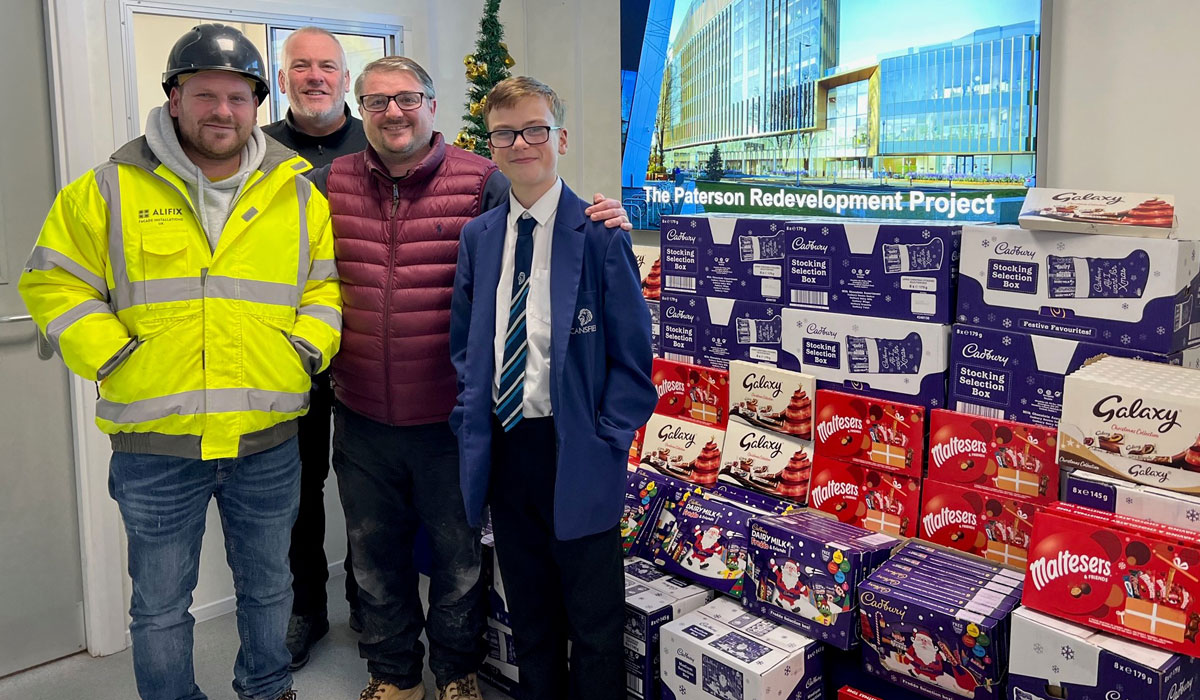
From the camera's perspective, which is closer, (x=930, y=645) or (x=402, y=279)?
(x=930, y=645)

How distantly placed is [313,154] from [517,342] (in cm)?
116

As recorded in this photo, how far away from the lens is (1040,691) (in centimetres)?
189

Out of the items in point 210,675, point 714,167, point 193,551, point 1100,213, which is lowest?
point 210,675

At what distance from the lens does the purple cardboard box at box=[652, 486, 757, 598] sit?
8.29ft

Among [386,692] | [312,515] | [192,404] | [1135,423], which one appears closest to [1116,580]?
[1135,423]

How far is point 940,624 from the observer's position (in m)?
2.02

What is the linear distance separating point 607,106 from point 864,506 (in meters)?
2.26

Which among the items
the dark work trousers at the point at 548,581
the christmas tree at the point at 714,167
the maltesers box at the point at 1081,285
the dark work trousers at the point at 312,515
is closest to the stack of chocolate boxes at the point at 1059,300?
the maltesers box at the point at 1081,285

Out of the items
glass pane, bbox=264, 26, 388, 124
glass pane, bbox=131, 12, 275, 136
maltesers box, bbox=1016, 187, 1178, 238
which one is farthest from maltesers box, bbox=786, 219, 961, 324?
glass pane, bbox=264, 26, 388, 124

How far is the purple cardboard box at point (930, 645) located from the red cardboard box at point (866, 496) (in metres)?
0.30

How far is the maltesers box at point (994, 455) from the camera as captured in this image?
215 centimetres

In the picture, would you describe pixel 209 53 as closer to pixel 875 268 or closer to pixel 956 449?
pixel 875 268

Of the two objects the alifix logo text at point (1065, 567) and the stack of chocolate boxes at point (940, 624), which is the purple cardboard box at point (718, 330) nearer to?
the stack of chocolate boxes at point (940, 624)

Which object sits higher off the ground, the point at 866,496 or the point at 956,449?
the point at 956,449
